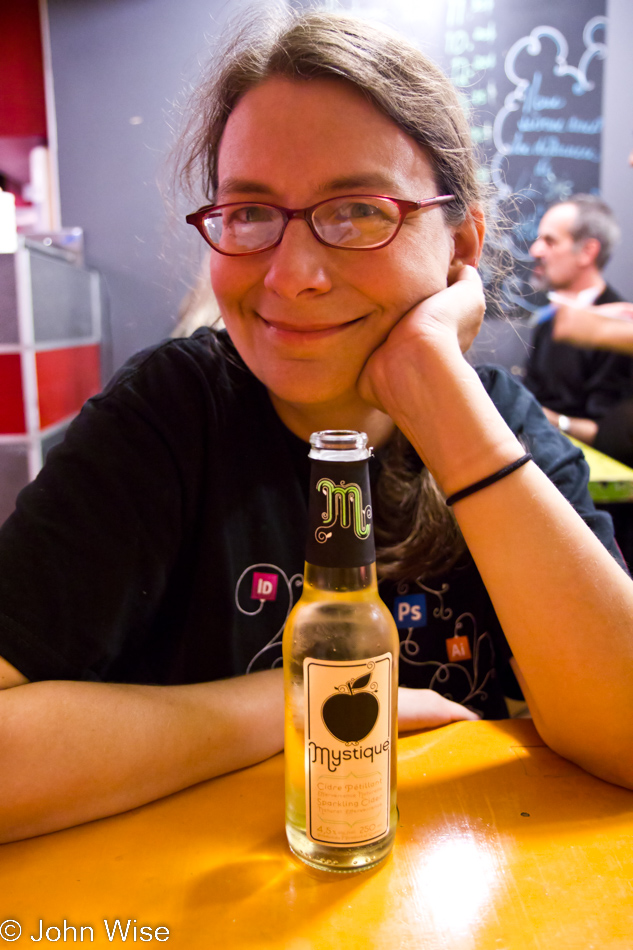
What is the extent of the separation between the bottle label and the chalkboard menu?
3.13 metres

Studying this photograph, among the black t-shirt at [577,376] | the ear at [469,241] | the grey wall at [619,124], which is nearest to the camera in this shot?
the ear at [469,241]

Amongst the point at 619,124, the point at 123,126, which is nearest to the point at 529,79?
the point at 619,124

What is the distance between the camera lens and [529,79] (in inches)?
134

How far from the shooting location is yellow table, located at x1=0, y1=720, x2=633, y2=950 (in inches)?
19.0

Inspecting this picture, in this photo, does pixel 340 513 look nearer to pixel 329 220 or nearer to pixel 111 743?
pixel 111 743

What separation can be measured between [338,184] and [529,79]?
3.20m

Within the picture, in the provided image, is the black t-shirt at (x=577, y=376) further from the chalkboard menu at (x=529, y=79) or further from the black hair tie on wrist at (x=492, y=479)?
the black hair tie on wrist at (x=492, y=479)

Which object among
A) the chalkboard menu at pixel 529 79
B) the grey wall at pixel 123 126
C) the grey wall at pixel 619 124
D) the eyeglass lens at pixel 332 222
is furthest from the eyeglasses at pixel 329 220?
the grey wall at pixel 619 124

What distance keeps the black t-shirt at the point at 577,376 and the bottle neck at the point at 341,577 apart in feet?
9.26

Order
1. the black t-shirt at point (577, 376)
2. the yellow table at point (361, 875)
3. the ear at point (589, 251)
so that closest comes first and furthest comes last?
1. the yellow table at point (361, 875)
2. the black t-shirt at point (577, 376)
3. the ear at point (589, 251)

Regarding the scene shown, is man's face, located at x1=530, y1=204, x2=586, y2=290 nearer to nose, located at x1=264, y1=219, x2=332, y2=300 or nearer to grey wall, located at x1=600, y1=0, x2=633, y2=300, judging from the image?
grey wall, located at x1=600, y1=0, x2=633, y2=300

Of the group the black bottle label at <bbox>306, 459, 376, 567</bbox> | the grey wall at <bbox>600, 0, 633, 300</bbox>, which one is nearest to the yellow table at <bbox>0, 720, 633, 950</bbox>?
the black bottle label at <bbox>306, 459, 376, 567</bbox>

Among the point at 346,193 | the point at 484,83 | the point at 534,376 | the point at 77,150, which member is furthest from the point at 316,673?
the point at 484,83

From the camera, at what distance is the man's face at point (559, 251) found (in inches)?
131
